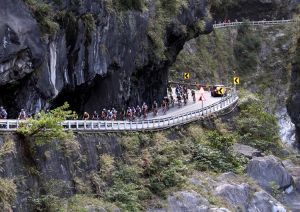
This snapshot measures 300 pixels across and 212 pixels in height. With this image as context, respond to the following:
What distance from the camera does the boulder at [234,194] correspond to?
1478 inches

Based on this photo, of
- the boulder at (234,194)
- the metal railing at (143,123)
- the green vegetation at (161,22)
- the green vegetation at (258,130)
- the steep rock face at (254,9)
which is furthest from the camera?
the steep rock face at (254,9)

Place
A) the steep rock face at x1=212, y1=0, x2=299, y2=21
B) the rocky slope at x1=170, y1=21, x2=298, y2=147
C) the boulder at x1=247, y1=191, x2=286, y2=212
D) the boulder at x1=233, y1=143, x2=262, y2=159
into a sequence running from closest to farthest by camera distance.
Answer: the boulder at x1=247, y1=191, x2=286, y2=212 < the boulder at x1=233, y1=143, x2=262, y2=159 < the rocky slope at x1=170, y1=21, x2=298, y2=147 < the steep rock face at x1=212, y1=0, x2=299, y2=21

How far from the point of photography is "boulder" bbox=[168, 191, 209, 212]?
34.6m

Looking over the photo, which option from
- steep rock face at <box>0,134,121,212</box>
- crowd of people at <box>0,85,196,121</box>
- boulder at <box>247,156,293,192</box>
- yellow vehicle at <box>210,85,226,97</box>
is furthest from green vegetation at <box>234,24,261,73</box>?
steep rock face at <box>0,134,121,212</box>

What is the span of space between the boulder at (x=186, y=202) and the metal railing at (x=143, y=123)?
5.19 m

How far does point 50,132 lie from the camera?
2664 centimetres

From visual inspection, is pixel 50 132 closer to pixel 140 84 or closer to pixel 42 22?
pixel 42 22

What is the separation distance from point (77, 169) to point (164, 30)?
24.0 meters

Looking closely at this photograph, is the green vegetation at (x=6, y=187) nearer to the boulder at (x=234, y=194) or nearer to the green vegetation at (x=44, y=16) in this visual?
the green vegetation at (x=44, y=16)

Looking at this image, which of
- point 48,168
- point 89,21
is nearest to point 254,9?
point 89,21

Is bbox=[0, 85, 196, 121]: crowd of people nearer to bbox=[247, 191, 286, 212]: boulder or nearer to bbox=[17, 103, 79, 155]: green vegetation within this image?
bbox=[17, 103, 79, 155]: green vegetation

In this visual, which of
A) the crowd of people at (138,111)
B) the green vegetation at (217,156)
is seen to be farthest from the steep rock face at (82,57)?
the green vegetation at (217,156)

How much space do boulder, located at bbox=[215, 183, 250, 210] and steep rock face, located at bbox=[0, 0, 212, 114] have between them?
1070 centimetres

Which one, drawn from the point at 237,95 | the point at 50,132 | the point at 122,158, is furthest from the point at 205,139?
the point at 50,132
